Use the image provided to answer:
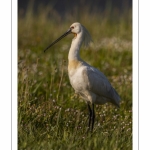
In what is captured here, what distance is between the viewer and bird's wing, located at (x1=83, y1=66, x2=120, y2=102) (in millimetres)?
4980

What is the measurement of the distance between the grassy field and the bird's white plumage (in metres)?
0.21

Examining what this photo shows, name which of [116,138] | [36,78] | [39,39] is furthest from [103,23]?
[116,138]

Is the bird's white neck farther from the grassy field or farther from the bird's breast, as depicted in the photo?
the grassy field

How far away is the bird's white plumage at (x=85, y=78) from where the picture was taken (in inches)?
196

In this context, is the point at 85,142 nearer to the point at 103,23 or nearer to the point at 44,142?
the point at 44,142

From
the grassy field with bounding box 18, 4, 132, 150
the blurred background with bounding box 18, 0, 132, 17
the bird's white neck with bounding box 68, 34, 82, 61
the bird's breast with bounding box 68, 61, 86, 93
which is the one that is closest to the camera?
the grassy field with bounding box 18, 4, 132, 150

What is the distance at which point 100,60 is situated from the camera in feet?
25.6

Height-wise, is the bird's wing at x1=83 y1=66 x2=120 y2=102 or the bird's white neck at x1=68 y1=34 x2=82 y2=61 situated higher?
the bird's white neck at x1=68 y1=34 x2=82 y2=61

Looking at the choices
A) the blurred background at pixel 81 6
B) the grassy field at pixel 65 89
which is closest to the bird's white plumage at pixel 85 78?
the grassy field at pixel 65 89

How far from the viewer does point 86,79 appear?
4973 millimetres

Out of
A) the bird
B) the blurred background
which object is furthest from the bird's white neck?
the blurred background

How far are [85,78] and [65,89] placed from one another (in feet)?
4.74
